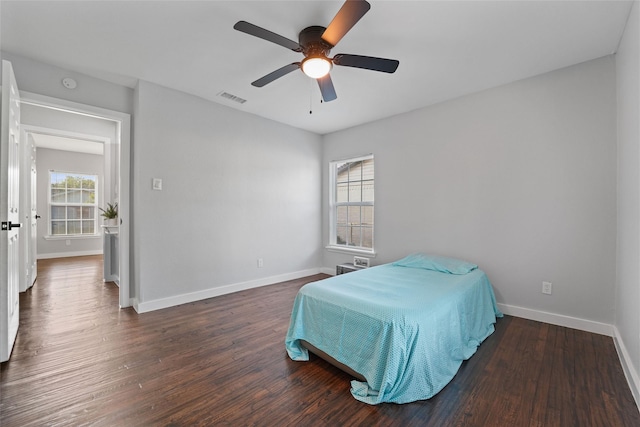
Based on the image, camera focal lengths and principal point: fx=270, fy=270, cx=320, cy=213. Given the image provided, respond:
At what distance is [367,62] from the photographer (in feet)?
6.67

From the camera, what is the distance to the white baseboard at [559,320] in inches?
96.0

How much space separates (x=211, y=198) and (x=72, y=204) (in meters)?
5.86

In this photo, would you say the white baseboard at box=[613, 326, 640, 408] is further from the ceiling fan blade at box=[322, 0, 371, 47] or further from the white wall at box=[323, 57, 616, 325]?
the ceiling fan blade at box=[322, 0, 371, 47]

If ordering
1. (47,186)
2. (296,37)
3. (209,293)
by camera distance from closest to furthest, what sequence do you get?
(296,37)
(209,293)
(47,186)

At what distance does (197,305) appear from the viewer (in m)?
3.24

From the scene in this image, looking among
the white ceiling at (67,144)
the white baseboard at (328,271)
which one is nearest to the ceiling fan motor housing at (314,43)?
the white baseboard at (328,271)

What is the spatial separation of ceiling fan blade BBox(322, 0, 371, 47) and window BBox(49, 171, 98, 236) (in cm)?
798

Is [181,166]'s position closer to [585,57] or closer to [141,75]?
[141,75]

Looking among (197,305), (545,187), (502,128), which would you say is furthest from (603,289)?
(197,305)

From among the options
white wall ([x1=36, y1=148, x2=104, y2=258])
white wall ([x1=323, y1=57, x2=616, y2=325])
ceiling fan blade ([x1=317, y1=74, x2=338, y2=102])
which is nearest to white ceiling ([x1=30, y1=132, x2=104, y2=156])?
white wall ([x1=36, y1=148, x2=104, y2=258])

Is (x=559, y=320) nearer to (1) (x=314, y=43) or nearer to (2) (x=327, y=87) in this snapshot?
(2) (x=327, y=87)

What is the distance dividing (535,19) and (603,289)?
2370 mm

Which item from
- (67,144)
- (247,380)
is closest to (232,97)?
(247,380)

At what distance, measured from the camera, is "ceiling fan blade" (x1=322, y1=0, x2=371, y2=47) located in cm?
149
